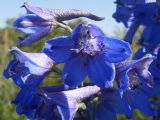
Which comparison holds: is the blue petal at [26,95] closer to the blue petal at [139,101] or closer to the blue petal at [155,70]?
the blue petal at [139,101]

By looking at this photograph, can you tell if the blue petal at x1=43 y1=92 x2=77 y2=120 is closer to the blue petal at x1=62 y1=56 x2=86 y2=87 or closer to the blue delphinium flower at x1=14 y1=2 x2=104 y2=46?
the blue petal at x1=62 y1=56 x2=86 y2=87

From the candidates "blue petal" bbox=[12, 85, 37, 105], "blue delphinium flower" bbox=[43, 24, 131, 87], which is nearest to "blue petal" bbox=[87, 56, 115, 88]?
"blue delphinium flower" bbox=[43, 24, 131, 87]

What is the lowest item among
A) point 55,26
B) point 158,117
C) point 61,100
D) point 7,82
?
point 7,82

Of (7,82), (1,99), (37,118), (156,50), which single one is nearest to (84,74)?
(37,118)

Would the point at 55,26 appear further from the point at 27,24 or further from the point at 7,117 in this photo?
the point at 7,117

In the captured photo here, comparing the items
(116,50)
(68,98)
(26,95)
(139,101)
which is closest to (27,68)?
(26,95)

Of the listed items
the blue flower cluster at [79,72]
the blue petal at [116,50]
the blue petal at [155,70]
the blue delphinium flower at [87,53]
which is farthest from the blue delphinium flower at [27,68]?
the blue petal at [155,70]
